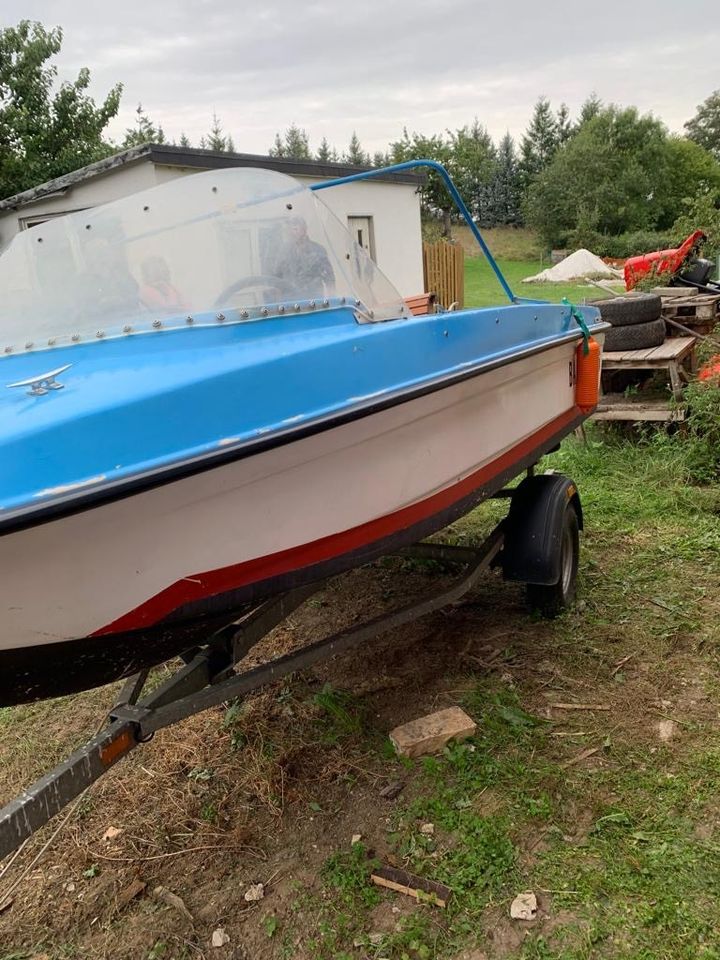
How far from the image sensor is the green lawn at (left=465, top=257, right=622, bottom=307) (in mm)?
16542

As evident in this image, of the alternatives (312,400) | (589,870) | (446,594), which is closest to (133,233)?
(312,400)

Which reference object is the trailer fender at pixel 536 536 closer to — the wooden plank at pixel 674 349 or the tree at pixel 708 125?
the wooden plank at pixel 674 349

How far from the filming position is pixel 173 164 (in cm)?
898

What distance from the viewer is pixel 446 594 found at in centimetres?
281

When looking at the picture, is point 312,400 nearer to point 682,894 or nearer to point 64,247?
point 64,247

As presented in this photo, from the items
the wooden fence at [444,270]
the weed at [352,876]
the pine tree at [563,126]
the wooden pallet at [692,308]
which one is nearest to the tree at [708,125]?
the pine tree at [563,126]

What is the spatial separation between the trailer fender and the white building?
15.9 ft

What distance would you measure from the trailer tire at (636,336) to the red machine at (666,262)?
248 cm

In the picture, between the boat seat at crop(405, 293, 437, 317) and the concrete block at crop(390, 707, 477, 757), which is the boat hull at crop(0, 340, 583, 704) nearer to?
the concrete block at crop(390, 707, 477, 757)

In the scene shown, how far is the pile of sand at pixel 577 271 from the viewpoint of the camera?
23.2 metres

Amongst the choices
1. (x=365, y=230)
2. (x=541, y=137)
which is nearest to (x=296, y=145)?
(x=541, y=137)

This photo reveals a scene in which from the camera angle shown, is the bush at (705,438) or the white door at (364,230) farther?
the white door at (364,230)

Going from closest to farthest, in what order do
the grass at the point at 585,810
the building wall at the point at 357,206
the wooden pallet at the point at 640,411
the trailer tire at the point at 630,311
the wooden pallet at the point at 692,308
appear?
1. the grass at the point at 585,810
2. the wooden pallet at the point at 640,411
3. the trailer tire at the point at 630,311
4. the wooden pallet at the point at 692,308
5. the building wall at the point at 357,206

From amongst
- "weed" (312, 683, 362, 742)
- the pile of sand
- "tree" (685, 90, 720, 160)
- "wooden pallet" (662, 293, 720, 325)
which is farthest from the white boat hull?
"tree" (685, 90, 720, 160)
